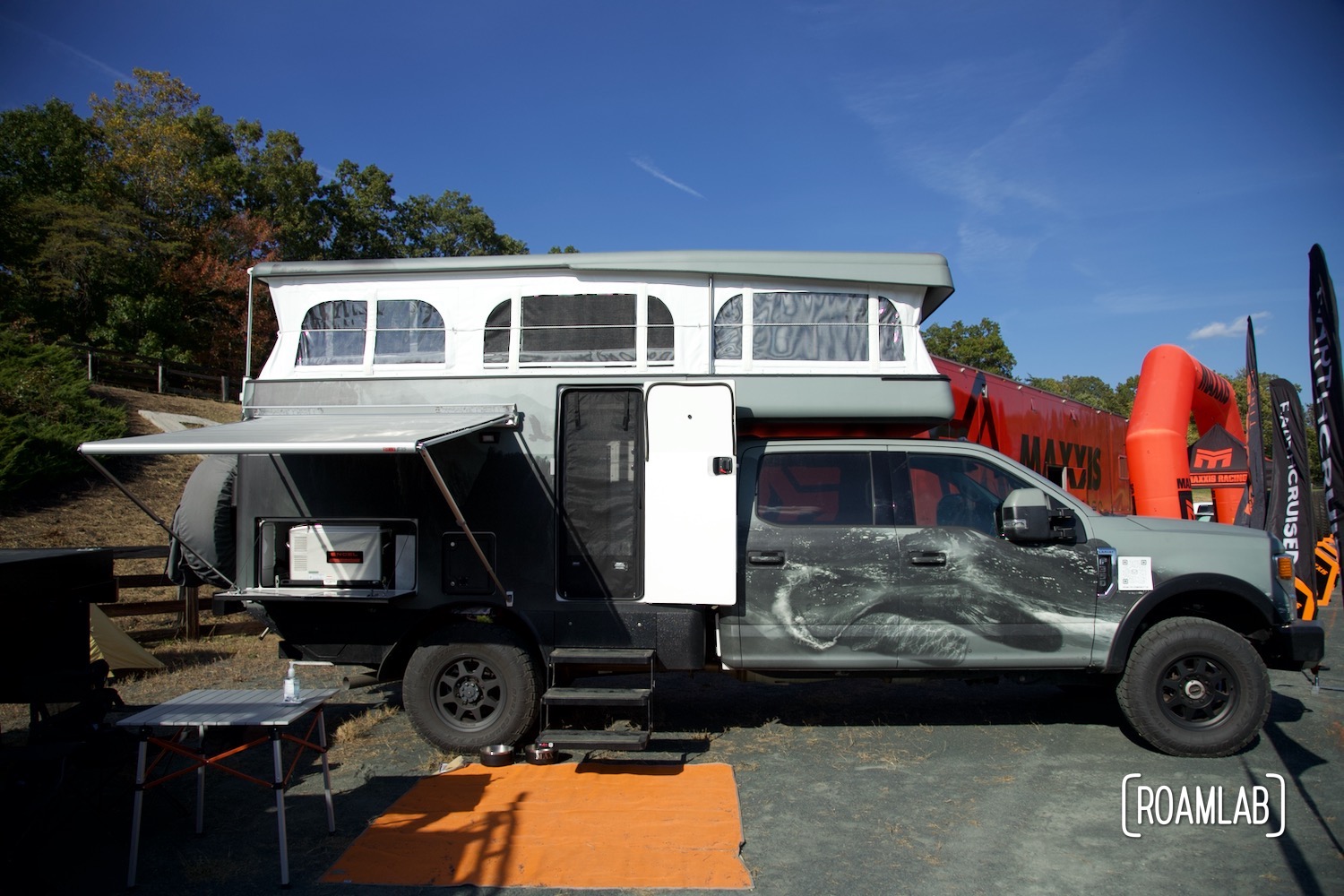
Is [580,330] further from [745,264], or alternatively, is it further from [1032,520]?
[1032,520]

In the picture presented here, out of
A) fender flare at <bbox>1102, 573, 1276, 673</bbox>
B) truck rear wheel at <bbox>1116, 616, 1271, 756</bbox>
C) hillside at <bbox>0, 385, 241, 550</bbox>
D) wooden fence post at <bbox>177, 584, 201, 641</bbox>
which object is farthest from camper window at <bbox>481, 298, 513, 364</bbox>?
hillside at <bbox>0, 385, 241, 550</bbox>

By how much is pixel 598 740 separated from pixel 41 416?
1516 cm

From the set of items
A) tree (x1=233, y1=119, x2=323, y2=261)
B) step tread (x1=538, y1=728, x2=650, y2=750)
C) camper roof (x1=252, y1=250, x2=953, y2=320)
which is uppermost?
tree (x1=233, y1=119, x2=323, y2=261)

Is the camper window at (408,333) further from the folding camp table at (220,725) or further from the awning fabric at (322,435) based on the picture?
the folding camp table at (220,725)

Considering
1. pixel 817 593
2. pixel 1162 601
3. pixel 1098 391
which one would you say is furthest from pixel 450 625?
pixel 1098 391

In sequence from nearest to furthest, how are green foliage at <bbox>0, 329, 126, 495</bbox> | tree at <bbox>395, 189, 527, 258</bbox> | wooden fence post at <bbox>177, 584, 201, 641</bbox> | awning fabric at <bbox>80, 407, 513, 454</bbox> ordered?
awning fabric at <bbox>80, 407, 513, 454</bbox> < wooden fence post at <bbox>177, 584, 201, 641</bbox> < green foliage at <bbox>0, 329, 126, 495</bbox> < tree at <bbox>395, 189, 527, 258</bbox>

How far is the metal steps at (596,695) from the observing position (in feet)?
17.1

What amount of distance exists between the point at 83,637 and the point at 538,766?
2.82 meters

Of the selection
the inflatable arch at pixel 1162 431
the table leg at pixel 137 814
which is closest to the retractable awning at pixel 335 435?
the table leg at pixel 137 814

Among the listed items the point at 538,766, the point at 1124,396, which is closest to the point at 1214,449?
the point at 538,766

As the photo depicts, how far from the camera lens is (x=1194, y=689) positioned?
17.9 feet

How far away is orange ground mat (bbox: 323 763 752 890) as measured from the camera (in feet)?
13.0

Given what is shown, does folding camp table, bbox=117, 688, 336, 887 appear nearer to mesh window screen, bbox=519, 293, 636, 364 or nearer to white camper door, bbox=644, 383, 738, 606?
white camper door, bbox=644, 383, 738, 606

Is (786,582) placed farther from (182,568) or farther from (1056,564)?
(182,568)
